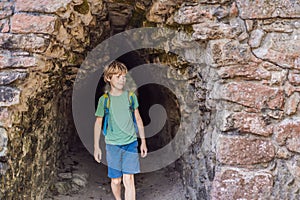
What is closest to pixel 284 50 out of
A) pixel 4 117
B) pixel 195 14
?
pixel 195 14

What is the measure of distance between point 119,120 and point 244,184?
42.1 inches

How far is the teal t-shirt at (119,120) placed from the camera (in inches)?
108

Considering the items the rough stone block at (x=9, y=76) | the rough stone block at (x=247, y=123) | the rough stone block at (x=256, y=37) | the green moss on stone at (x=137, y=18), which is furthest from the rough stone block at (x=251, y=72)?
the rough stone block at (x=9, y=76)

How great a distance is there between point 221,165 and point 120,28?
1.84m

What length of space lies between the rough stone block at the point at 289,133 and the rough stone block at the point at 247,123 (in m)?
0.06

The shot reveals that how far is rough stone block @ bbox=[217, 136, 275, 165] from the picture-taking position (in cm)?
226

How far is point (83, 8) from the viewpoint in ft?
8.43

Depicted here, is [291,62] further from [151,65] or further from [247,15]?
[151,65]

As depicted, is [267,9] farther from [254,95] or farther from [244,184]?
[244,184]

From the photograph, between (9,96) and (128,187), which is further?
(128,187)

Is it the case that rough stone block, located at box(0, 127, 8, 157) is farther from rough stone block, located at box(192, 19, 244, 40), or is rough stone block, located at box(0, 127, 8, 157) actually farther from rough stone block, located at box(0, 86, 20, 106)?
rough stone block, located at box(192, 19, 244, 40)

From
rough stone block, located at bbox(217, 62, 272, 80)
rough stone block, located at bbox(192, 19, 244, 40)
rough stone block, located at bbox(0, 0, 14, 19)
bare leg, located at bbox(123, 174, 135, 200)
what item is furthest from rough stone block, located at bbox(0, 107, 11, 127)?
rough stone block, located at bbox(217, 62, 272, 80)

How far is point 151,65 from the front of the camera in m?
3.42

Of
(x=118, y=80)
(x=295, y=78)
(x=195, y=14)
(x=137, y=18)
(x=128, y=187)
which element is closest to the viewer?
(x=295, y=78)
